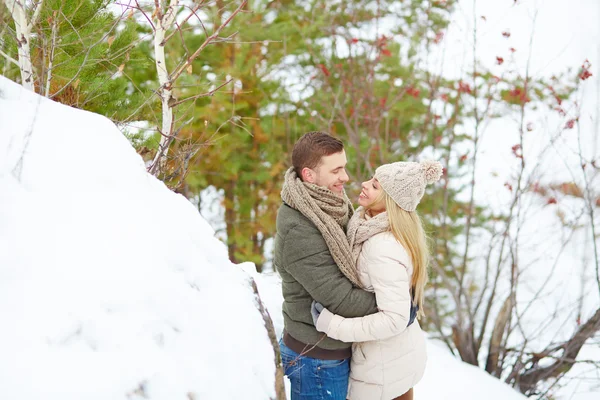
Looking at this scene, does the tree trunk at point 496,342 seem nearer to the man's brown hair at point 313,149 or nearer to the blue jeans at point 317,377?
the blue jeans at point 317,377

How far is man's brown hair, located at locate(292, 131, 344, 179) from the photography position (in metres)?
2.22

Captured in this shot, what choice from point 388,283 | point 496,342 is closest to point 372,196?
point 388,283

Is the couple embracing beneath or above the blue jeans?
above

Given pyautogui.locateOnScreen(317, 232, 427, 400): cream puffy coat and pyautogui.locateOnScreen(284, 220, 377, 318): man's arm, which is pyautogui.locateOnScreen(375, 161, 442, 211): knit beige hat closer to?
pyautogui.locateOnScreen(317, 232, 427, 400): cream puffy coat

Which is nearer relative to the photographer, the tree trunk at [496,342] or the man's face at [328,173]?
the man's face at [328,173]

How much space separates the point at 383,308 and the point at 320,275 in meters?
0.31

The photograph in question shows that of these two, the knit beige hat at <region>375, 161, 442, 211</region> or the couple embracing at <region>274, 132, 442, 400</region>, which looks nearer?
the couple embracing at <region>274, 132, 442, 400</region>

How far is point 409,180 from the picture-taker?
2.18m


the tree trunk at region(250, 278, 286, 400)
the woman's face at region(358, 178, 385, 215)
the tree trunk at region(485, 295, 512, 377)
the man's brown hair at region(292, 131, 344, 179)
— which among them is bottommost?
the tree trunk at region(485, 295, 512, 377)

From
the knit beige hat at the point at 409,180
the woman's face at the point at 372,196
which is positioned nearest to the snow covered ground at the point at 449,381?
the woman's face at the point at 372,196

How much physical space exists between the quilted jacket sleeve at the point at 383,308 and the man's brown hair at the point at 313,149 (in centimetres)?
49

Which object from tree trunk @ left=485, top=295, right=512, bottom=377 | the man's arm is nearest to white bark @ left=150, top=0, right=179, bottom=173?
the man's arm

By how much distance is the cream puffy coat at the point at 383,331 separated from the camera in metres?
2.05

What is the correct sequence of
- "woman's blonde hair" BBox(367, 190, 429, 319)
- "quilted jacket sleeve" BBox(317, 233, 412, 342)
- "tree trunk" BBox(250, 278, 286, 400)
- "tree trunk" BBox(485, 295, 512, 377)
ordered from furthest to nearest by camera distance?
"tree trunk" BBox(485, 295, 512, 377) → "woman's blonde hair" BBox(367, 190, 429, 319) → "quilted jacket sleeve" BBox(317, 233, 412, 342) → "tree trunk" BBox(250, 278, 286, 400)
